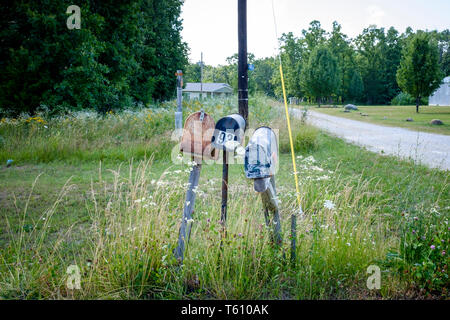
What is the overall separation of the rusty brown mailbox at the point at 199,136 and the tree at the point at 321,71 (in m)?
43.5

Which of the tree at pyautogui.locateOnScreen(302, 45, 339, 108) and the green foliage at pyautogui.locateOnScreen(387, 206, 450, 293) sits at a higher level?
the tree at pyautogui.locateOnScreen(302, 45, 339, 108)

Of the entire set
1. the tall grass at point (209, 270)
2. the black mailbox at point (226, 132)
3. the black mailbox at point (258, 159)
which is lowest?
the tall grass at point (209, 270)

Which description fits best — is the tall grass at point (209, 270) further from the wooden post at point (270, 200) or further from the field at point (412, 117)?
the field at point (412, 117)

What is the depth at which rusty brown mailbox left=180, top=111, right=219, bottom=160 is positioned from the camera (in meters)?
2.58

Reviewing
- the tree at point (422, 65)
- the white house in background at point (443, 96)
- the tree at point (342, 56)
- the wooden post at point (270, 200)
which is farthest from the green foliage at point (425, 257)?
the tree at point (342, 56)

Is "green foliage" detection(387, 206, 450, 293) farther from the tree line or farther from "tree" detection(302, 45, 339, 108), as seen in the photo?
"tree" detection(302, 45, 339, 108)

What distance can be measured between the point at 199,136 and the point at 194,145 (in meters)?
0.09

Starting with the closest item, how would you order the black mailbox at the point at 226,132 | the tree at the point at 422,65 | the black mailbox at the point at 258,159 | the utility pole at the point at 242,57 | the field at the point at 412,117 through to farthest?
the black mailbox at the point at 258,159
the black mailbox at the point at 226,132
the utility pole at the point at 242,57
the field at the point at 412,117
the tree at the point at 422,65

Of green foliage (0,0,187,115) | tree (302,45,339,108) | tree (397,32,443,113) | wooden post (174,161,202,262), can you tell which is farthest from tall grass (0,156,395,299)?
tree (302,45,339,108)

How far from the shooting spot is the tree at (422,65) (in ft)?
85.7

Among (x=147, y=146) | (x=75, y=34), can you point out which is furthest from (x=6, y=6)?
(x=147, y=146)

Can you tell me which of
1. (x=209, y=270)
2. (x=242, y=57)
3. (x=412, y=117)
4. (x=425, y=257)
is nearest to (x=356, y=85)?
(x=412, y=117)

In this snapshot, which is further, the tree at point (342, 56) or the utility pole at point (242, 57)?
the tree at point (342, 56)
